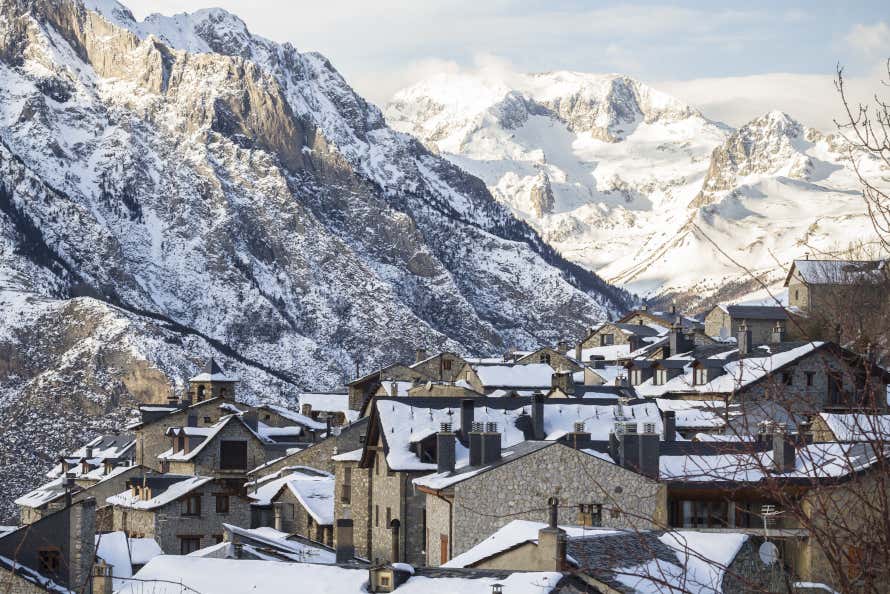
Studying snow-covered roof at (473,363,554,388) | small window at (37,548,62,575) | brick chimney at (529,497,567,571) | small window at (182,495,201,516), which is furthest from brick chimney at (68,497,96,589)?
snow-covered roof at (473,363,554,388)

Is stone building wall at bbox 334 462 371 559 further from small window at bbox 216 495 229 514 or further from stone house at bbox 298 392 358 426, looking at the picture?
stone house at bbox 298 392 358 426

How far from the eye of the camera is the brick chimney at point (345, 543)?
45.7 m

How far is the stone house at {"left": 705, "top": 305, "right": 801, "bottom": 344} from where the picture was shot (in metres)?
120

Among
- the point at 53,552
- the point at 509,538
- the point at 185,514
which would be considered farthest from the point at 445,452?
the point at 185,514

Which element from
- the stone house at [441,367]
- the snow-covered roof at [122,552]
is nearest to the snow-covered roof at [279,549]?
the snow-covered roof at [122,552]

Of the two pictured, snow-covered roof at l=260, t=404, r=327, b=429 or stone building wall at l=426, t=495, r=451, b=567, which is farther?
snow-covered roof at l=260, t=404, r=327, b=429

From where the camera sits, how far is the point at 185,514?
3004 inches

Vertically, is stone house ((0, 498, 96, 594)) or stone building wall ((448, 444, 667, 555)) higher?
stone building wall ((448, 444, 667, 555))

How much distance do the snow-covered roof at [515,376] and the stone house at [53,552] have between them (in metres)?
36.4

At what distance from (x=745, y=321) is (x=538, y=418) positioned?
68.8m

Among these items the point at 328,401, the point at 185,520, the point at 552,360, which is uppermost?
the point at 552,360

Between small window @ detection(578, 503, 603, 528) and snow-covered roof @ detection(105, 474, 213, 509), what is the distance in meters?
34.6

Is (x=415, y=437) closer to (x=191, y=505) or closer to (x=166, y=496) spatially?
(x=191, y=505)

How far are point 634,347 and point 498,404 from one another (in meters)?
72.0
